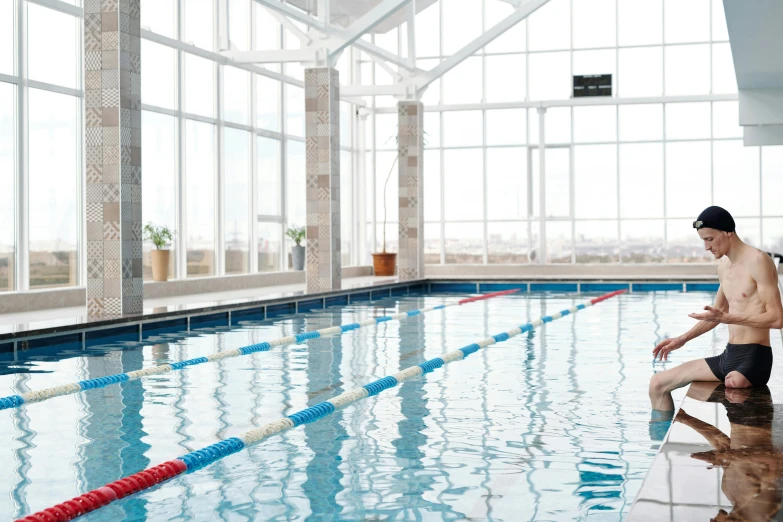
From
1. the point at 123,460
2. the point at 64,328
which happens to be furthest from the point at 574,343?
the point at 123,460

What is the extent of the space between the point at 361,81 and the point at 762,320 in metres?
20.8

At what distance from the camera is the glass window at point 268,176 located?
803 inches

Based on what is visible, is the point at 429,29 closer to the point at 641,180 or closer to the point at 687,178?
the point at 641,180

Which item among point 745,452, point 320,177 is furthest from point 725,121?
point 745,452

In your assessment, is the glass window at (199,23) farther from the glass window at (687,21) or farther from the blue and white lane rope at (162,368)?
the glass window at (687,21)

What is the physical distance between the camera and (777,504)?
313 cm

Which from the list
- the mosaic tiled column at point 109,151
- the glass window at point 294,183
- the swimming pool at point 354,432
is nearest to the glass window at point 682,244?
the glass window at point 294,183

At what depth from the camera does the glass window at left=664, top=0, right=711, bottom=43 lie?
76.8 feet

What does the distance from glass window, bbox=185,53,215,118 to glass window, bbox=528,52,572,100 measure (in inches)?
361

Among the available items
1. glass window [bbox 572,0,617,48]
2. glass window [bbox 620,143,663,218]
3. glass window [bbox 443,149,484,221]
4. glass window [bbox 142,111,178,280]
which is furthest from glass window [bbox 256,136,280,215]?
glass window [bbox 620,143,663,218]

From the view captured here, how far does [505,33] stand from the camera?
81.2 ft

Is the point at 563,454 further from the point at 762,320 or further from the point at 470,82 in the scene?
the point at 470,82

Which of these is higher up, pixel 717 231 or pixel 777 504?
pixel 717 231

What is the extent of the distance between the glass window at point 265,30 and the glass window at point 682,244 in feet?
33.7
